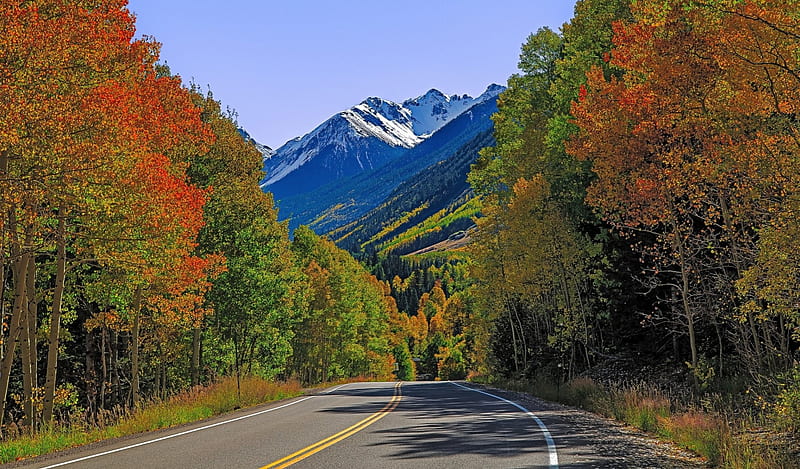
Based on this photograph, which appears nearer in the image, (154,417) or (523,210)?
(154,417)

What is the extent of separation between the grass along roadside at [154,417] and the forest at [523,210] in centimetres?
130

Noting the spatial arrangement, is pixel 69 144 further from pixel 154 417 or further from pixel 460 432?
pixel 460 432

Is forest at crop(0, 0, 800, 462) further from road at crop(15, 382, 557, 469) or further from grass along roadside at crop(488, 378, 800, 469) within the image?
road at crop(15, 382, 557, 469)

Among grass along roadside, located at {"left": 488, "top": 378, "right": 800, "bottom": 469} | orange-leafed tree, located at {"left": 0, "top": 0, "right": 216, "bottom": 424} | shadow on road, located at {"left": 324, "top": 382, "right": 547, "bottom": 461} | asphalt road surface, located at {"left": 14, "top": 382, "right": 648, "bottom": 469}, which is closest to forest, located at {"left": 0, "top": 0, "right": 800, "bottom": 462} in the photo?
orange-leafed tree, located at {"left": 0, "top": 0, "right": 216, "bottom": 424}

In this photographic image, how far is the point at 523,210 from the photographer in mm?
29969

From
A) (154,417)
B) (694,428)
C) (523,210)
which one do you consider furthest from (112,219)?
(523,210)

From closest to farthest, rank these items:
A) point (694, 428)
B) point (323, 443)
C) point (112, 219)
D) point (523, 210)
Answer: point (323, 443) < point (694, 428) < point (112, 219) < point (523, 210)

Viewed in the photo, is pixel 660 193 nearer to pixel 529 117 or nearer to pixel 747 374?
pixel 747 374

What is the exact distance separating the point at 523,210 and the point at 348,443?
785 inches

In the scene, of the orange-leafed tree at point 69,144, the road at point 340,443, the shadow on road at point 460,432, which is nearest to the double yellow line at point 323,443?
the road at point 340,443

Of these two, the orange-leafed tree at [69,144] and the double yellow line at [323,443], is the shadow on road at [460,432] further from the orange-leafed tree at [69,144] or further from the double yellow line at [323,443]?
the orange-leafed tree at [69,144]

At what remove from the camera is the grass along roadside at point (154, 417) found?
1259 cm

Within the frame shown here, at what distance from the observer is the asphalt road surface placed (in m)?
9.77

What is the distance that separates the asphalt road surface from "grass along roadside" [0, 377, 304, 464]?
36.6 inches
